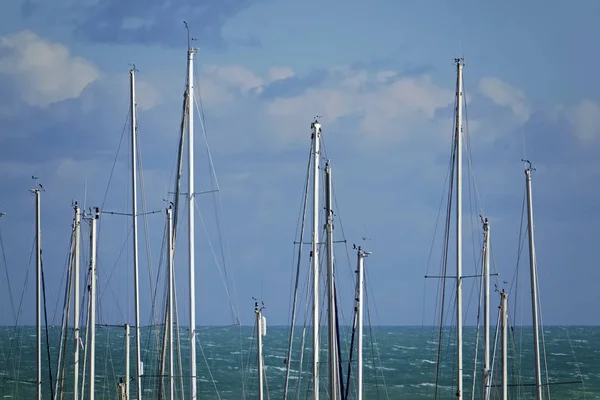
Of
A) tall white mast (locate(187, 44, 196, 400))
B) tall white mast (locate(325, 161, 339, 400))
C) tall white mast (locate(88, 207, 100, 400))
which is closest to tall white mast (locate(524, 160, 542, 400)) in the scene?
tall white mast (locate(325, 161, 339, 400))

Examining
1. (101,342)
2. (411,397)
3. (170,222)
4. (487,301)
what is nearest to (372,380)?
(411,397)

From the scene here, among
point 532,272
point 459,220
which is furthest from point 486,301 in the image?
point 459,220

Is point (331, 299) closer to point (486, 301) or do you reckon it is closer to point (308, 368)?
point (486, 301)

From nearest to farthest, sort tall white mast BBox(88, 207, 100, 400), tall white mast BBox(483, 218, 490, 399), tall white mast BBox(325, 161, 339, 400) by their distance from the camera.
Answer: tall white mast BBox(325, 161, 339, 400)
tall white mast BBox(88, 207, 100, 400)
tall white mast BBox(483, 218, 490, 399)

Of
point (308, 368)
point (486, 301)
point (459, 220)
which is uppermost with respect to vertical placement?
point (459, 220)

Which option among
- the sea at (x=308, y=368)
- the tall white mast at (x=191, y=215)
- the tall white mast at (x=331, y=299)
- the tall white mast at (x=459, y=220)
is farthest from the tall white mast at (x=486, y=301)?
the sea at (x=308, y=368)

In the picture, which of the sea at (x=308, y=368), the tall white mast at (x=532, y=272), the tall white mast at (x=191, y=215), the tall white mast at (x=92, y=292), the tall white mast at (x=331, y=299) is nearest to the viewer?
the tall white mast at (x=191, y=215)

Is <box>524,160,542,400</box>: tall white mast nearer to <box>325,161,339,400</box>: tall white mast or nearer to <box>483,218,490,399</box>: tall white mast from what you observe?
<box>483,218,490,399</box>: tall white mast

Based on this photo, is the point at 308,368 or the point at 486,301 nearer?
the point at 486,301

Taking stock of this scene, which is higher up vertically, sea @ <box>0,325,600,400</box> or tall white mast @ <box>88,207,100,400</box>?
tall white mast @ <box>88,207,100,400</box>

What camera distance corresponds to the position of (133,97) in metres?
32.4

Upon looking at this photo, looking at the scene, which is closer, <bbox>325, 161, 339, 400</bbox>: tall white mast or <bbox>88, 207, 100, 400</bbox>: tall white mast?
<bbox>325, 161, 339, 400</bbox>: tall white mast

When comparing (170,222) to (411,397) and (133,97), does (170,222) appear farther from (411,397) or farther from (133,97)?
(411,397)

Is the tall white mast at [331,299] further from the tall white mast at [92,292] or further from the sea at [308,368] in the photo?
the sea at [308,368]
